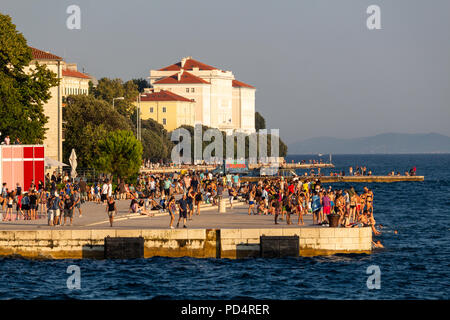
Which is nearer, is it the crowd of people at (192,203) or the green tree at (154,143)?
the crowd of people at (192,203)

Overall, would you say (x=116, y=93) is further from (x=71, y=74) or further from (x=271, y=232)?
(x=271, y=232)

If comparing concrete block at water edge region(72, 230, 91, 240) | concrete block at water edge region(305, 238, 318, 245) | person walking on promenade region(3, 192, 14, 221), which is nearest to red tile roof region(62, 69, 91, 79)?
person walking on promenade region(3, 192, 14, 221)

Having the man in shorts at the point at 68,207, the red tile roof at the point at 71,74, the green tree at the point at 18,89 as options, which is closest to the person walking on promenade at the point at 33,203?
the man in shorts at the point at 68,207

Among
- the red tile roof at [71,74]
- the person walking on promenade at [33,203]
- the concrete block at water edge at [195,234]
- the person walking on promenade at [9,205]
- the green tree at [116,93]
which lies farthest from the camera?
the red tile roof at [71,74]

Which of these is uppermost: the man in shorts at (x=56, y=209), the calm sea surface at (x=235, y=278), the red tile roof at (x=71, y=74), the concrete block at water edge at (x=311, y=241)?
the red tile roof at (x=71, y=74)

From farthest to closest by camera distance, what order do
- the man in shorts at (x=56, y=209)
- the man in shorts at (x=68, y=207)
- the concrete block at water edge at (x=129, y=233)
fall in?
1. the man in shorts at (x=68, y=207)
2. the man in shorts at (x=56, y=209)
3. the concrete block at water edge at (x=129, y=233)

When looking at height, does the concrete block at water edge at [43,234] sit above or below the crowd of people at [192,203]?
below

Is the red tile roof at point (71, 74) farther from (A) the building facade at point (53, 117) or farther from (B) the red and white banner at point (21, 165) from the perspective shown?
(B) the red and white banner at point (21, 165)

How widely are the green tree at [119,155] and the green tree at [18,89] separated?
4.67 m

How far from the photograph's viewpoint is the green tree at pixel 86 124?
94.7 m

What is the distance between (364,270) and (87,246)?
438 inches

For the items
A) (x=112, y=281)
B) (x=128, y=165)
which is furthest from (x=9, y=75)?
(x=112, y=281)
